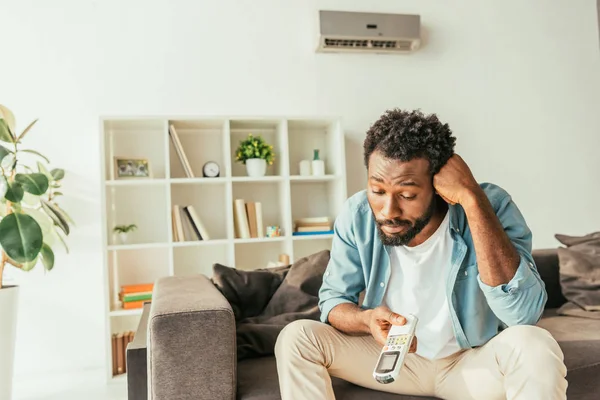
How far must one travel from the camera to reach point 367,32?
11.1 feet

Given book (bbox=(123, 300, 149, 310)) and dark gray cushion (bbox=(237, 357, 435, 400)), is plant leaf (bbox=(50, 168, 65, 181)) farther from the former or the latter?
dark gray cushion (bbox=(237, 357, 435, 400))

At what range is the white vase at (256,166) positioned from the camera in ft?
10.3

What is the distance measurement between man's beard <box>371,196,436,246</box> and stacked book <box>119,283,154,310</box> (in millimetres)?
1822

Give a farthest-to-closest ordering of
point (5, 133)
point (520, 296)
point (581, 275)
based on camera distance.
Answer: point (5, 133) < point (581, 275) < point (520, 296)

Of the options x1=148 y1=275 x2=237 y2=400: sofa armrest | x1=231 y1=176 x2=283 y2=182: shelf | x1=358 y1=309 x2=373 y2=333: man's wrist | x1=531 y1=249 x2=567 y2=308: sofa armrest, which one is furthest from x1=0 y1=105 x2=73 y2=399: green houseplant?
x1=531 y1=249 x2=567 y2=308: sofa armrest

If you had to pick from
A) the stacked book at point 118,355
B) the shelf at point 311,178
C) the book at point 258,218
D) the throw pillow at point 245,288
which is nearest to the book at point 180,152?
the book at point 258,218

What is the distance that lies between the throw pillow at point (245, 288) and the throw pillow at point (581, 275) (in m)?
1.24

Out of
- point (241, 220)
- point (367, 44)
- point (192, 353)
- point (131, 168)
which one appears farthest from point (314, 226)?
point (192, 353)

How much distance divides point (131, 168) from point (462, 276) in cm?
223

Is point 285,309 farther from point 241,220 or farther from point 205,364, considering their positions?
point 241,220

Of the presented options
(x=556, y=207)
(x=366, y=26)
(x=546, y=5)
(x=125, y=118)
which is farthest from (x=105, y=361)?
(x=546, y=5)

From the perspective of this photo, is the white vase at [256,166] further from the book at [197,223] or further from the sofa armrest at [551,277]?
the sofa armrest at [551,277]

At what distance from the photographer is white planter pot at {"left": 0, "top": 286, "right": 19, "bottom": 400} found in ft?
7.92

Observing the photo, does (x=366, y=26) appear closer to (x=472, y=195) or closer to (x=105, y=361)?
(x=472, y=195)
